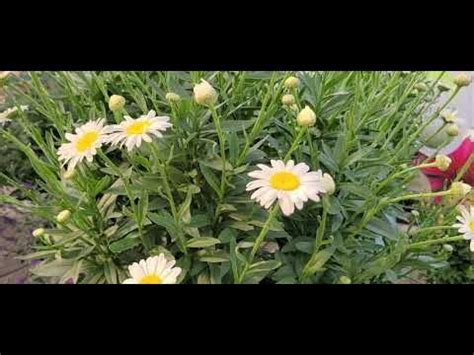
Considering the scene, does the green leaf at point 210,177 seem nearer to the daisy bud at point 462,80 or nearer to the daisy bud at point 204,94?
the daisy bud at point 204,94

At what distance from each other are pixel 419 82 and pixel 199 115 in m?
0.35

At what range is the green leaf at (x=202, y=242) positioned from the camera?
0.60 m

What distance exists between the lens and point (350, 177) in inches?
26.1

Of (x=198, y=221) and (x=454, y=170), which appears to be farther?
(x=454, y=170)

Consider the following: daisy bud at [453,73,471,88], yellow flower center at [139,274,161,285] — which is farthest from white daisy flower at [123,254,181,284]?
daisy bud at [453,73,471,88]

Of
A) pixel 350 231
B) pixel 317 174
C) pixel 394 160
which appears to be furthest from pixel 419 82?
pixel 317 174

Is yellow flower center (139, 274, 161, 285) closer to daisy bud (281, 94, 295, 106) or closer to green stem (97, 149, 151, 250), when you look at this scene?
green stem (97, 149, 151, 250)

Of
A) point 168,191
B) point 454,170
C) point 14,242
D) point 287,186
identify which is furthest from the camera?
point 454,170

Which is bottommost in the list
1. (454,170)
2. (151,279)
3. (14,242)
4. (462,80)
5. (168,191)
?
(151,279)

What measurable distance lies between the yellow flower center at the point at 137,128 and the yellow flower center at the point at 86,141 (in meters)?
0.04

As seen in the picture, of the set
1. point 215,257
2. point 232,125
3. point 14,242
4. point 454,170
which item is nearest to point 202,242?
point 215,257

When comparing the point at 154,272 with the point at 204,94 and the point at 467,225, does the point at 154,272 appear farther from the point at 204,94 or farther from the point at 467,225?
the point at 467,225

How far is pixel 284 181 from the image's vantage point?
49 centimetres

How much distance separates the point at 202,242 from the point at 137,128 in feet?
0.45
